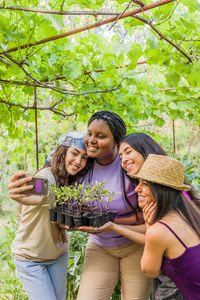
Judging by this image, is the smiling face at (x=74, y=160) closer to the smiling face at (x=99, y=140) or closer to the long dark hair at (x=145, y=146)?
the smiling face at (x=99, y=140)

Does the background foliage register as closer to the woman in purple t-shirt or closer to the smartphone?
the woman in purple t-shirt

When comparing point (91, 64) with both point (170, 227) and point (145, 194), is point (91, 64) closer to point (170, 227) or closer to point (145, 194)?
point (145, 194)

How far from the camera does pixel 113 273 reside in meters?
1.90

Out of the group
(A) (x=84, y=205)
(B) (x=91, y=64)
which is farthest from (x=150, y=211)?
(B) (x=91, y=64)

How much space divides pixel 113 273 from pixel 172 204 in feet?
2.47

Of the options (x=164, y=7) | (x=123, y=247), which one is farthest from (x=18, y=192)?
(x=164, y=7)

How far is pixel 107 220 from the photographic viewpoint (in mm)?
1685

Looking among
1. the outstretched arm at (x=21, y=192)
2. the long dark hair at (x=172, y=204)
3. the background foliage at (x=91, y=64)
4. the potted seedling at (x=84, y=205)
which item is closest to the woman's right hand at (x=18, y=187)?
the outstretched arm at (x=21, y=192)

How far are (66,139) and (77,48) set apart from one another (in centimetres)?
67

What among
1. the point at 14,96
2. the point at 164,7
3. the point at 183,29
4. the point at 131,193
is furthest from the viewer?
the point at 14,96

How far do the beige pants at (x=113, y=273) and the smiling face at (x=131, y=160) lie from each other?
1.76 feet

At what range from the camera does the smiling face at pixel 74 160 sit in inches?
69.4

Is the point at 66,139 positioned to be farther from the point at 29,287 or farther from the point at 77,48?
the point at 29,287

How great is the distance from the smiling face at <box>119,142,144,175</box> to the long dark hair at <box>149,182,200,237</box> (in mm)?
253
